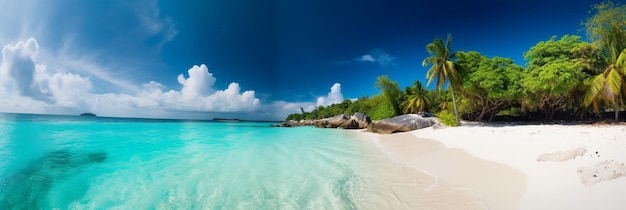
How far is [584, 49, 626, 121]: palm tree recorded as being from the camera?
10.2m

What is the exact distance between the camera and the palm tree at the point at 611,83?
10188 millimetres

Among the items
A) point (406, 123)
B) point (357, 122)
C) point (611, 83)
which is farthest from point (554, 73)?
point (357, 122)

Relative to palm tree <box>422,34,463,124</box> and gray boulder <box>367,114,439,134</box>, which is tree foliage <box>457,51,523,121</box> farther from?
gray boulder <box>367,114,439,134</box>

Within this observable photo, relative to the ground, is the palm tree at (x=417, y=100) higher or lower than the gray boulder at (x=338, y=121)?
higher

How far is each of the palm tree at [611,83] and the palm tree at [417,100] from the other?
62.9 ft

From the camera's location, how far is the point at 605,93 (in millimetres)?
10695

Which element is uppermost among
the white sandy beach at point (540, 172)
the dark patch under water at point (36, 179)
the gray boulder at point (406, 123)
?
the gray boulder at point (406, 123)

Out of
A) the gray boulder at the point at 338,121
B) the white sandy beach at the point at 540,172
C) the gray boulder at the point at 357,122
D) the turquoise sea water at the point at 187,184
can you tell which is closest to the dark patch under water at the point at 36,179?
the turquoise sea water at the point at 187,184

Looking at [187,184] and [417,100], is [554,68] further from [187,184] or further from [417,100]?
[417,100]

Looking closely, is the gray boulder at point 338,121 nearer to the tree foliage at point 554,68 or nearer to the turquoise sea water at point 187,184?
the tree foliage at point 554,68

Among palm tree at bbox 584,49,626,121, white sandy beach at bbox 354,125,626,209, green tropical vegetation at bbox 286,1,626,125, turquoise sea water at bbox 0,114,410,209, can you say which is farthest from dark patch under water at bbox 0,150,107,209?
palm tree at bbox 584,49,626,121

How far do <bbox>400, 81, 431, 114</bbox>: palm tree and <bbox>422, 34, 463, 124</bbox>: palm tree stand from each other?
601 inches

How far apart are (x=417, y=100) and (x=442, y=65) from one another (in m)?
16.4

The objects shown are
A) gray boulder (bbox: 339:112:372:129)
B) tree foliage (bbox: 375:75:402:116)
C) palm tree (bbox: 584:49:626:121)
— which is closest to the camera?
palm tree (bbox: 584:49:626:121)
